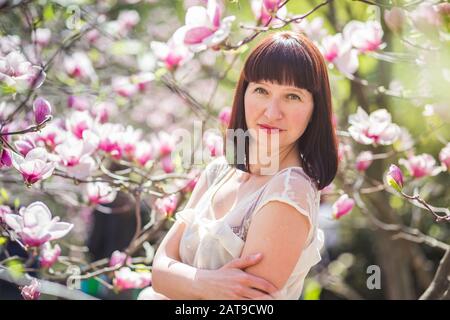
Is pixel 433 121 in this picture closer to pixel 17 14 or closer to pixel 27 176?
pixel 27 176

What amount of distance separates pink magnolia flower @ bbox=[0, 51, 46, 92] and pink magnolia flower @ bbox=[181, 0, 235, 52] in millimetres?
382

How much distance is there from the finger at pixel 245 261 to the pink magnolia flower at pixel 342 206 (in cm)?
73

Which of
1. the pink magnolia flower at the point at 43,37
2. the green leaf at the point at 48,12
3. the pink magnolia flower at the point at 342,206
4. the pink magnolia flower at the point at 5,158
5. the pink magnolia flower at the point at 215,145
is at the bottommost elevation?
the pink magnolia flower at the point at 342,206

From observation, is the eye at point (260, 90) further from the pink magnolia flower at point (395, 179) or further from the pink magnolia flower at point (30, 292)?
the pink magnolia flower at point (30, 292)

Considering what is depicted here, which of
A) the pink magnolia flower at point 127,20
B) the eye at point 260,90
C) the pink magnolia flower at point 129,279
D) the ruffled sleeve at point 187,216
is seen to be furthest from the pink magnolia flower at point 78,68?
the eye at point 260,90

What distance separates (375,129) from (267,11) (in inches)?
22.1

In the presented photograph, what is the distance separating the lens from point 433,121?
2.07 metres

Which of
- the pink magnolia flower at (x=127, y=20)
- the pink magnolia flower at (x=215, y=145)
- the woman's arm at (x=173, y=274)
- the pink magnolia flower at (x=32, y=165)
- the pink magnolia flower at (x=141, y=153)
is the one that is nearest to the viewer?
the woman's arm at (x=173, y=274)

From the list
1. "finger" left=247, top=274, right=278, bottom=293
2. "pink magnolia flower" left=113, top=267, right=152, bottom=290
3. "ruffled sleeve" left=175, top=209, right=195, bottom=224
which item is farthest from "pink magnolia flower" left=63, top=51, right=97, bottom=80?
"finger" left=247, top=274, right=278, bottom=293

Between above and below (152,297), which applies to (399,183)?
above

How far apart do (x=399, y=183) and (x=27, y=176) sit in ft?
2.86

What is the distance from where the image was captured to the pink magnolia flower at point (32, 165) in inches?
60.5

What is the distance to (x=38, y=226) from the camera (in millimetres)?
1571
